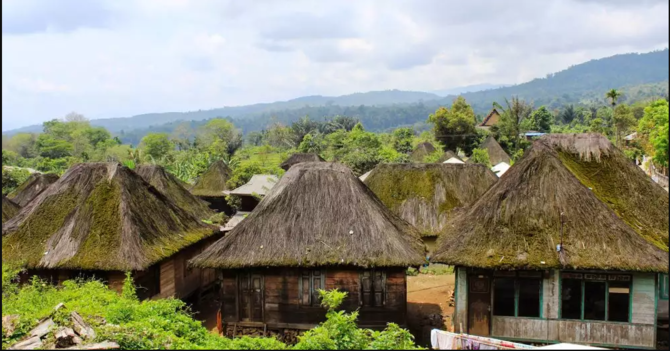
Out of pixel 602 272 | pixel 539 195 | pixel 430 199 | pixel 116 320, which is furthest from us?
pixel 430 199

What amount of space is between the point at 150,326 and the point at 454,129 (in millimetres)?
49683

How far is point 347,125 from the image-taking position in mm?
89438

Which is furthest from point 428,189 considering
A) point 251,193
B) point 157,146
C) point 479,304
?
point 157,146

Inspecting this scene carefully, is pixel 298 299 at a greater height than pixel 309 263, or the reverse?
pixel 309 263

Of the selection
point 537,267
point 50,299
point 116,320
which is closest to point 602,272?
point 537,267

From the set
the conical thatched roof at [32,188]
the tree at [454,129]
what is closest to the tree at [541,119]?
the tree at [454,129]

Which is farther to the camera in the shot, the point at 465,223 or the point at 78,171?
the point at 78,171

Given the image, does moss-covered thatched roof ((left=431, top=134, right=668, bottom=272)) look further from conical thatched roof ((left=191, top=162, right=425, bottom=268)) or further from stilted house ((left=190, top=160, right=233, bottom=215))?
stilted house ((left=190, top=160, right=233, bottom=215))

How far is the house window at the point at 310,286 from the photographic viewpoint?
14562 mm

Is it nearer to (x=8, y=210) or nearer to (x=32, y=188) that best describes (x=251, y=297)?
(x=8, y=210)

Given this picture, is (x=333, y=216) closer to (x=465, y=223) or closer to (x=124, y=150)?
(x=465, y=223)

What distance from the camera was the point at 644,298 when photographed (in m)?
13.3

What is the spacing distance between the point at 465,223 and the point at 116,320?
30.7ft

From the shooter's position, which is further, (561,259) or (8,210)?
(8,210)
